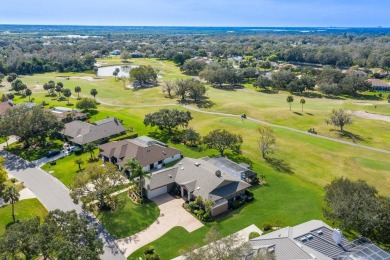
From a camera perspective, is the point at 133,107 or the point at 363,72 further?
the point at 363,72

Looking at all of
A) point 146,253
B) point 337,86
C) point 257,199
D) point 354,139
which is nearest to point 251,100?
point 337,86

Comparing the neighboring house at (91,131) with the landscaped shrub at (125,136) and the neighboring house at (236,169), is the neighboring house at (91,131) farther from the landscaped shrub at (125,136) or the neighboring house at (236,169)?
the neighboring house at (236,169)

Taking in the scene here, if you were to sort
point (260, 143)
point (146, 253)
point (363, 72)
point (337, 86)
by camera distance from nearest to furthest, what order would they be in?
point (146, 253), point (260, 143), point (337, 86), point (363, 72)

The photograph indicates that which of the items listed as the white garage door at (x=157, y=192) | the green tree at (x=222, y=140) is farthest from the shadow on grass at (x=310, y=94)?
the white garage door at (x=157, y=192)

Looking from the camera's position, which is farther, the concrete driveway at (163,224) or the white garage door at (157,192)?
the white garage door at (157,192)

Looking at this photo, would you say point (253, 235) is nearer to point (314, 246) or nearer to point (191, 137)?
point (314, 246)

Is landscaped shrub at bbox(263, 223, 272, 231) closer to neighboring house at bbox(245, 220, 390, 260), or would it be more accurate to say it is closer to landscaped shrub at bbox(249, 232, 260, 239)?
landscaped shrub at bbox(249, 232, 260, 239)

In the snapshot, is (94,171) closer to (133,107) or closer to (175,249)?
(175,249)

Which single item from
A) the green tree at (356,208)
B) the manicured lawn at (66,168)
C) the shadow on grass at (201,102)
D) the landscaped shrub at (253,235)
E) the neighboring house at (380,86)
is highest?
the green tree at (356,208)
